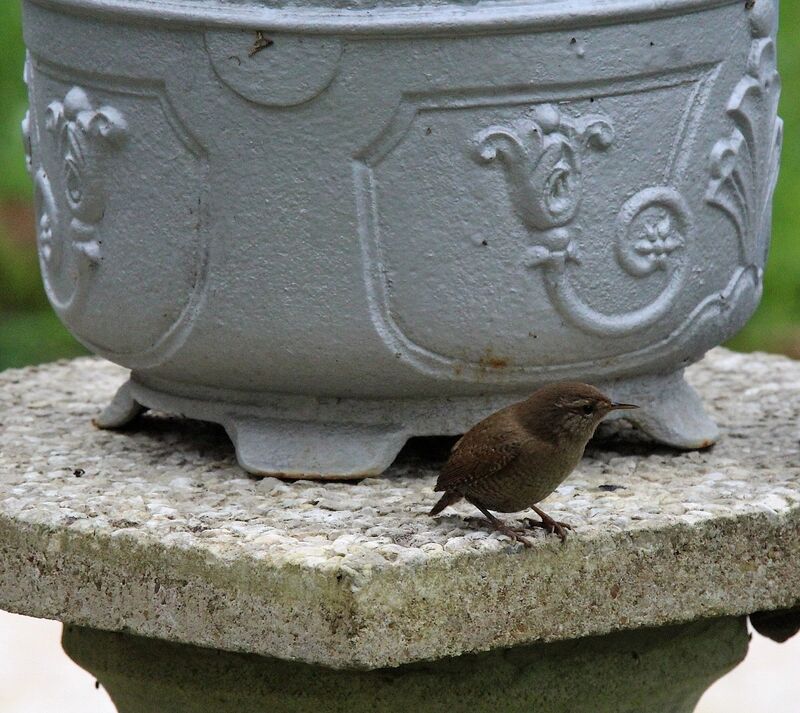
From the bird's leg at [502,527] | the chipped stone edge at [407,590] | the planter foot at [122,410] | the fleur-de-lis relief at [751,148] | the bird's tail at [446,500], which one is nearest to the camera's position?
the chipped stone edge at [407,590]

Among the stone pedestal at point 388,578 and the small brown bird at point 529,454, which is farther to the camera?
the small brown bird at point 529,454

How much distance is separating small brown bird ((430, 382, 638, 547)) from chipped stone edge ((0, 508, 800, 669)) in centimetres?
11

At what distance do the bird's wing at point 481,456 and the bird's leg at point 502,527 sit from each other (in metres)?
0.05

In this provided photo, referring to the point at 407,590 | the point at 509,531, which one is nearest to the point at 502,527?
the point at 509,531

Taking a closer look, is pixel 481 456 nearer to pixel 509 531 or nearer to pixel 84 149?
pixel 509 531

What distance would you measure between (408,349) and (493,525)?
356mm

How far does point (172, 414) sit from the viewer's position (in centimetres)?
374

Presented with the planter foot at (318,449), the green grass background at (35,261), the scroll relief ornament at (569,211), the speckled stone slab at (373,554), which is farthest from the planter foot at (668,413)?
the green grass background at (35,261)

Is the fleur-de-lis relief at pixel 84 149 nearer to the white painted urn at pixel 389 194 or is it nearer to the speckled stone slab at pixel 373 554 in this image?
the white painted urn at pixel 389 194

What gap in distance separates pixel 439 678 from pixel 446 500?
321 mm

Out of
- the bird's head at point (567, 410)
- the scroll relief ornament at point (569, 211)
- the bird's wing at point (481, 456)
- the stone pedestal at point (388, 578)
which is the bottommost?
the stone pedestal at point (388, 578)

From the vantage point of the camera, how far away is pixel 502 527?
2971 millimetres

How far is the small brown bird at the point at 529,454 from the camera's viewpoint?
2.98m

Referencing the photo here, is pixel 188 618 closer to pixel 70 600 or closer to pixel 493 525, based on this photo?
pixel 70 600
